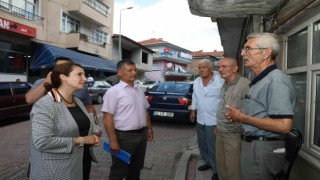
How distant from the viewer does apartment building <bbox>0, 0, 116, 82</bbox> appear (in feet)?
52.7

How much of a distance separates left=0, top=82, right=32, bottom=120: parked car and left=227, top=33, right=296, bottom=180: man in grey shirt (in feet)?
29.4

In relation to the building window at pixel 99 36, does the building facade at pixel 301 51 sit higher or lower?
lower

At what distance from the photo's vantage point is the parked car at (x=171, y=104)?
9406 millimetres

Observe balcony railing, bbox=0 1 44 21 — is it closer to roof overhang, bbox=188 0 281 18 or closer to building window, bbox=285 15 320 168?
roof overhang, bbox=188 0 281 18

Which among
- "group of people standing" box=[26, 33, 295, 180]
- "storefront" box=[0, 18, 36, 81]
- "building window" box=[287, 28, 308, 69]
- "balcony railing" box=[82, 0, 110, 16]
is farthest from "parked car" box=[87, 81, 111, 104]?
"building window" box=[287, 28, 308, 69]

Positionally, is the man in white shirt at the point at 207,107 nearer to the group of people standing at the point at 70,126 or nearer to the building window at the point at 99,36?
the group of people standing at the point at 70,126

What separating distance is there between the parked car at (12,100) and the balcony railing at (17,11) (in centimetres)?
703

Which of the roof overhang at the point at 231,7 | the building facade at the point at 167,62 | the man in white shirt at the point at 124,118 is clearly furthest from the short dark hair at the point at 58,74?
the building facade at the point at 167,62

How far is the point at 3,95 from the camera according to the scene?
31.1ft

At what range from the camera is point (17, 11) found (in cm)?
1661

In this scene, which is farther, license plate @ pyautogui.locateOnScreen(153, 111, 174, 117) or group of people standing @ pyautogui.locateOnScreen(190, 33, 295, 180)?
license plate @ pyautogui.locateOnScreen(153, 111, 174, 117)

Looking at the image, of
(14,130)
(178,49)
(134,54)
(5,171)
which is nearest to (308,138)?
(5,171)

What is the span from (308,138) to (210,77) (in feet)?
6.89

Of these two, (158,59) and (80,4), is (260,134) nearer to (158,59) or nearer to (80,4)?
(80,4)
